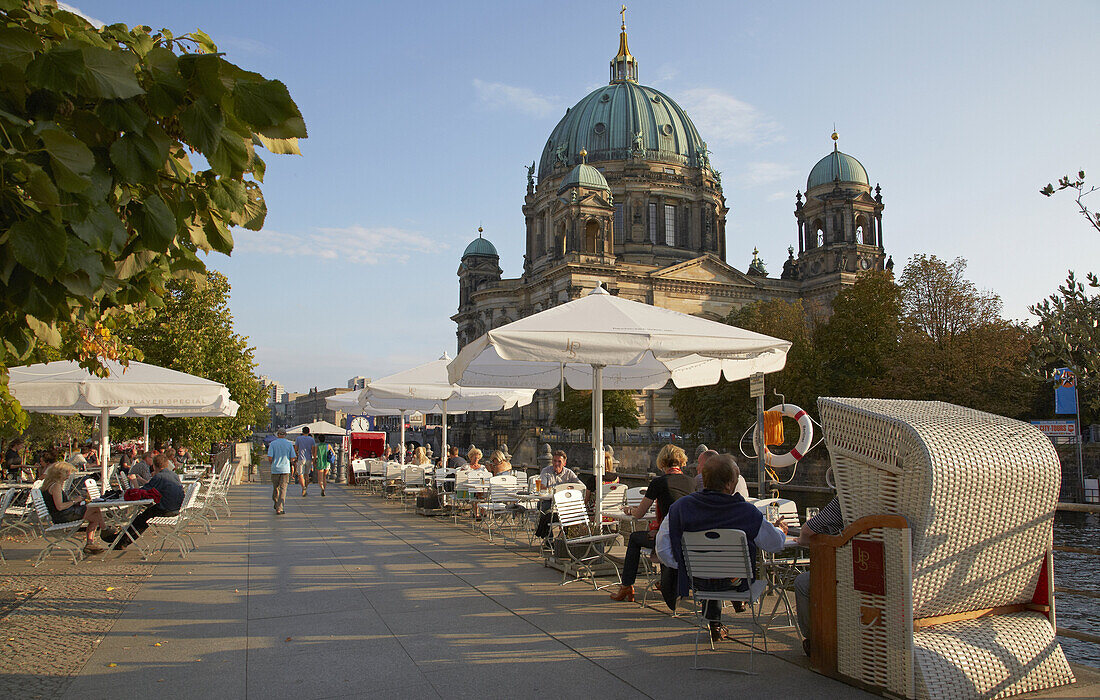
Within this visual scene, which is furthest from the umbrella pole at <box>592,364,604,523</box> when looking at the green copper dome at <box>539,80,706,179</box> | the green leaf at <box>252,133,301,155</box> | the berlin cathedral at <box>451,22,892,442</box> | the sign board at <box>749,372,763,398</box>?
the green copper dome at <box>539,80,706,179</box>

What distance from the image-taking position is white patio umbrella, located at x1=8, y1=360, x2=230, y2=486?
1206 centimetres

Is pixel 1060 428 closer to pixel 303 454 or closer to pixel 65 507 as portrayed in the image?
pixel 303 454

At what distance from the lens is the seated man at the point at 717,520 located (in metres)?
6.06

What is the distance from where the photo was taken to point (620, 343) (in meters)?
8.90

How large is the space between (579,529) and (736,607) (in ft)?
9.13

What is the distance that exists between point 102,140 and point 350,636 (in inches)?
180

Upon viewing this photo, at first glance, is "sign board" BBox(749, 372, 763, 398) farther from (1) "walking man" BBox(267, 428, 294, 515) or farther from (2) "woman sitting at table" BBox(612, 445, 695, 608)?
(1) "walking man" BBox(267, 428, 294, 515)

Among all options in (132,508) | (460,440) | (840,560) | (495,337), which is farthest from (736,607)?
(460,440)

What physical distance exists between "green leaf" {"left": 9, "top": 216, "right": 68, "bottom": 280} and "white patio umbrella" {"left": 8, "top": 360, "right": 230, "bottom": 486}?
9.83m

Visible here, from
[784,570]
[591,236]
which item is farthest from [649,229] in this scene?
[784,570]

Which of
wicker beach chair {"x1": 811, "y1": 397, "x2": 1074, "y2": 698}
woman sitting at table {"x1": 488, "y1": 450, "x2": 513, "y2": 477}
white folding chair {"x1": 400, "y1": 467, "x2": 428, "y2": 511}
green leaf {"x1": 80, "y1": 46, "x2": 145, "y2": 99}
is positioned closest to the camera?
green leaf {"x1": 80, "y1": 46, "x2": 145, "y2": 99}

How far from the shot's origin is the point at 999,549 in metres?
5.27

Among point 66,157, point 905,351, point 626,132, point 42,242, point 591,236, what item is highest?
point 626,132

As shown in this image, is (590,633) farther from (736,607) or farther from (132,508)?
(132,508)
